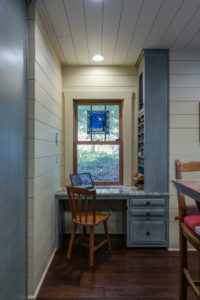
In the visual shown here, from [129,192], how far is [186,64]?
190 centimetres

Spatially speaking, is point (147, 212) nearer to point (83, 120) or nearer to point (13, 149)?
point (83, 120)

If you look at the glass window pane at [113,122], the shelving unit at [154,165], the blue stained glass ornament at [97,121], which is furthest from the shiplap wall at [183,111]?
the blue stained glass ornament at [97,121]

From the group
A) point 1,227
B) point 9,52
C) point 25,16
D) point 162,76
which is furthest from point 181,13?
point 1,227

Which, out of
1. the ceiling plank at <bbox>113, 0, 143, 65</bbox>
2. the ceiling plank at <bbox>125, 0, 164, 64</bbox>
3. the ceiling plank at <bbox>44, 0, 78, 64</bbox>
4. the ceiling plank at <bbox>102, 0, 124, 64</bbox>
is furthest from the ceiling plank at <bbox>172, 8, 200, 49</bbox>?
the ceiling plank at <bbox>44, 0, 78, 64</bbox>

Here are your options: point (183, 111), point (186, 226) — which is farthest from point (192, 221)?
point (183, 111)

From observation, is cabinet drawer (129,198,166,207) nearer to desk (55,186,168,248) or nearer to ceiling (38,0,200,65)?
desk (55,186,168,248)

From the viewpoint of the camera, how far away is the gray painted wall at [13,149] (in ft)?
4.57

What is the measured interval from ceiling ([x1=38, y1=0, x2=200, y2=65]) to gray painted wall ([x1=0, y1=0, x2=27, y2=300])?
490 mm

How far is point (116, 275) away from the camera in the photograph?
7.47ft

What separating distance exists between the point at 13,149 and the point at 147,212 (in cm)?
199

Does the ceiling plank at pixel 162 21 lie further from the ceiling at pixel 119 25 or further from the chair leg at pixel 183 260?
the chair leg at pixel 183 260

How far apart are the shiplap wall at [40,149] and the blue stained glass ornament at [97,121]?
0.79m

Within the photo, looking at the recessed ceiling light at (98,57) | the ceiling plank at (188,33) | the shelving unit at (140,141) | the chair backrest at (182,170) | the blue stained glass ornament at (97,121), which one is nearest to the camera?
the chair backrest at (182,170)

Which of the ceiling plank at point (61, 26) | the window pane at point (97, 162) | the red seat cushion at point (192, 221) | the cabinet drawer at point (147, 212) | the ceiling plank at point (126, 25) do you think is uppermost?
the ceiling plank at point (126, 25)
